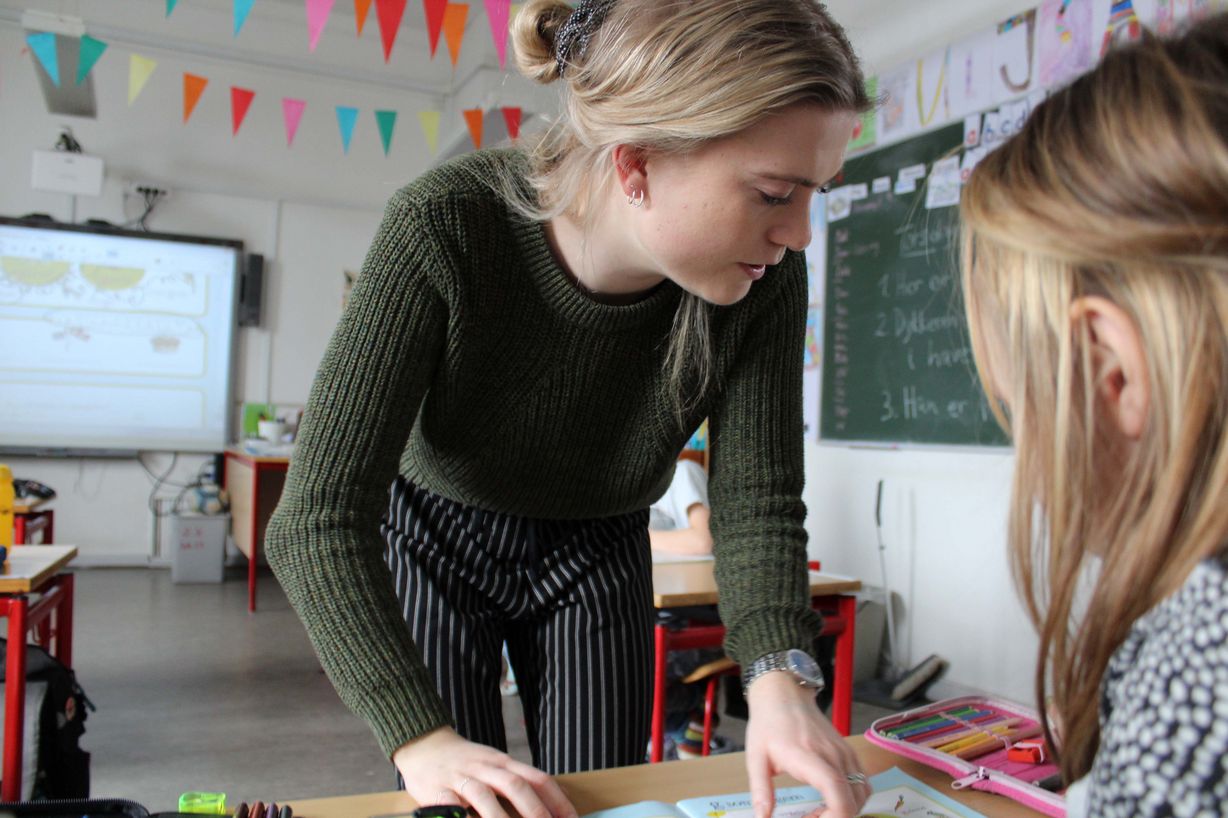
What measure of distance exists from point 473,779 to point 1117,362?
0.55 m

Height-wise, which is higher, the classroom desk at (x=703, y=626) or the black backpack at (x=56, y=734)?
the classroom desk at (x=703, y=626)

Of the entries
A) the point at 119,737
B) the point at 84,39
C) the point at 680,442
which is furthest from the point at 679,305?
the point at 84,39

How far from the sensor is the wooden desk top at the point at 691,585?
2.04 meters

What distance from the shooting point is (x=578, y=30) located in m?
0.93

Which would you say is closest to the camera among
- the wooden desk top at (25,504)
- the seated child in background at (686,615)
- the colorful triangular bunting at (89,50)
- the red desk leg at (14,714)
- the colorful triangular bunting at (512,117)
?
the red desk leg at (14,714)

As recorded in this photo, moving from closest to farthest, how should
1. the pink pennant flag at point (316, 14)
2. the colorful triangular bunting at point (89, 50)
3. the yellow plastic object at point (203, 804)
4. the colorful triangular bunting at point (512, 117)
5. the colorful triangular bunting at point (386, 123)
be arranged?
the yellow plastic object at point (203, 804) → the pink pennant flag at point (316, 14) → the colorful triangular bunting at point (89, 50) → the colorful triangular bunting at point (512, 117) → the colorful triangular bunting at point (386, 123)

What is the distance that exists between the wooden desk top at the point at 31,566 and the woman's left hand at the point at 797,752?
1820mm

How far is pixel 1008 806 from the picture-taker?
833mm

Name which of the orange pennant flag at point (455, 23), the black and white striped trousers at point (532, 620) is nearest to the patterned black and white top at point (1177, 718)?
the black and white striped trousers at point (532, 620)

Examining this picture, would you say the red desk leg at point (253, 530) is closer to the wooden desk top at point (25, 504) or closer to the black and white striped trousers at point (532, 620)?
the wooden desk top at point (25, 504)

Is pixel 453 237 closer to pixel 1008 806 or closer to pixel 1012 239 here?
pixel 1012 239

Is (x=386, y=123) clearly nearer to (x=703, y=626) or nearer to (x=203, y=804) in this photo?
(x=703, y=626)

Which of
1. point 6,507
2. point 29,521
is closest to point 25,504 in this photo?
point 29,521

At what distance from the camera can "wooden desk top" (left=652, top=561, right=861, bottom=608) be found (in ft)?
6.68
